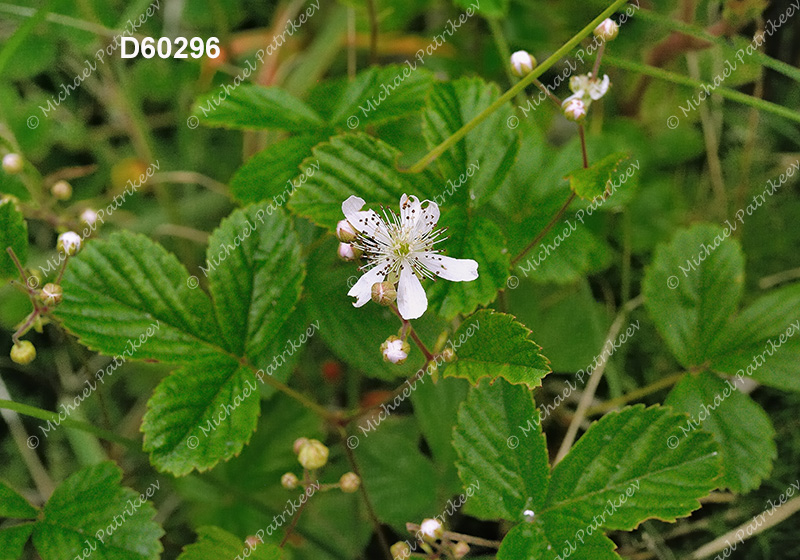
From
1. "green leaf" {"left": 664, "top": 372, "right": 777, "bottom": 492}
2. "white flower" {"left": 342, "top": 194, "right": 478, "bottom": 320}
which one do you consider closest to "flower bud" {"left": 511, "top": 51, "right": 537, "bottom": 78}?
"white flower" {"left": 342, "top": 194, "right": 478, "bottom": 320}

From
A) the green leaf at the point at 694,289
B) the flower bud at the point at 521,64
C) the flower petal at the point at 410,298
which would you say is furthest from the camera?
the green leaf at the point at 694,289

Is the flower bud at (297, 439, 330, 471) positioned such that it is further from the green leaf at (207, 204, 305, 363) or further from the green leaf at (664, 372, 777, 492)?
the green leaf at (664, 372, 777, 492)

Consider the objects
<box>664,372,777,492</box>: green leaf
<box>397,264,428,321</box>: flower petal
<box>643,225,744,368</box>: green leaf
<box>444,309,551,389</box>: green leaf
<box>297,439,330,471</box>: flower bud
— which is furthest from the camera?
<box>643,225,744,368</box>: green leaf

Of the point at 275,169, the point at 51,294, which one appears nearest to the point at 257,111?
the point at 275,169

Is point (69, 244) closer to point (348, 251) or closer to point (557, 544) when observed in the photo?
point (348, 251)

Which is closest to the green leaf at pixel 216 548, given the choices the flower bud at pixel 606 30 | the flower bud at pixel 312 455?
the flower bud at pixel 312 455

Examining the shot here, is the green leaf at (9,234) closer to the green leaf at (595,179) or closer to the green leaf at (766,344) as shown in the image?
the green leaf at (595,179)
